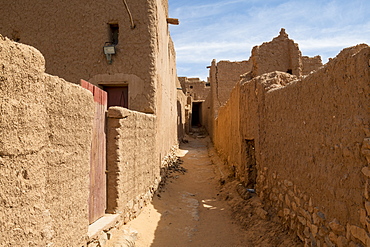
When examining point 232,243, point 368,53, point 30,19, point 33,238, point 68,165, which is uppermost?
point 30,19

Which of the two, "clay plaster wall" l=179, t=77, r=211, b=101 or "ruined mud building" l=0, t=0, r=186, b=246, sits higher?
"clay plaster wall" l=179, t=77, r=211, b=101

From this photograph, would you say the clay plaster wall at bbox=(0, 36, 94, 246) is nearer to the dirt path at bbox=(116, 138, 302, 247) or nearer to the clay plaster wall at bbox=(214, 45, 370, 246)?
the dirt path at bbox=(116, 138, 302, 247)

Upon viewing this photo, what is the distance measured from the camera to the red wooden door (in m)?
3.60

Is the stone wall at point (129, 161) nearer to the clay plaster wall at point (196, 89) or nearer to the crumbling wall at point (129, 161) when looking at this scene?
the crumbling wall at point (129, 161)

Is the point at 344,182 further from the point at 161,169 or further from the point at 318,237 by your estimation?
the point at 161,169

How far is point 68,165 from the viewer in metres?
2.60

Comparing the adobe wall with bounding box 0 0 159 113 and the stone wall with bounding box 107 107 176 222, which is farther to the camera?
the adobe wall with bounding box 0 0 159 113

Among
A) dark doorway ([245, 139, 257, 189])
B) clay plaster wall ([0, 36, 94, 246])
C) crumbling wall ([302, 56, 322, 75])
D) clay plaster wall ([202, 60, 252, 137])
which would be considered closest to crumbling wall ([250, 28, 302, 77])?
crumbling wall ([302, 56, 322, 75])

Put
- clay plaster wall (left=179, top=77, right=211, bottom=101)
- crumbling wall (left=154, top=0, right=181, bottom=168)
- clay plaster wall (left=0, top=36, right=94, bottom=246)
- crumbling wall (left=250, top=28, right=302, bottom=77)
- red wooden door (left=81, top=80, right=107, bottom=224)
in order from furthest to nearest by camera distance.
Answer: clay plaster wall (left=179, top=77, right=211, bottom=101), crumbling wall (left=250, top=28, right=302, bottom=77), crumbling wall (left=154, top=0, right=181, bottom=168), red wooden door (left=81, top=80, right=107, bottom=224), clay plaster wall (left=0, top=36, right=94, bottom=246)

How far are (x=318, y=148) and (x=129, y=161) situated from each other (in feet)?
9.51

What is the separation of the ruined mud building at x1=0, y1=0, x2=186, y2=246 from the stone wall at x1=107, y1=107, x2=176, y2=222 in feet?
0.05

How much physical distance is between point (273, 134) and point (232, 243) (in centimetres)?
205

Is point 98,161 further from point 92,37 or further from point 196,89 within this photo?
point 196,89

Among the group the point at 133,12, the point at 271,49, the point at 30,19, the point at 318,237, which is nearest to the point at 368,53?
the point at 318,237
